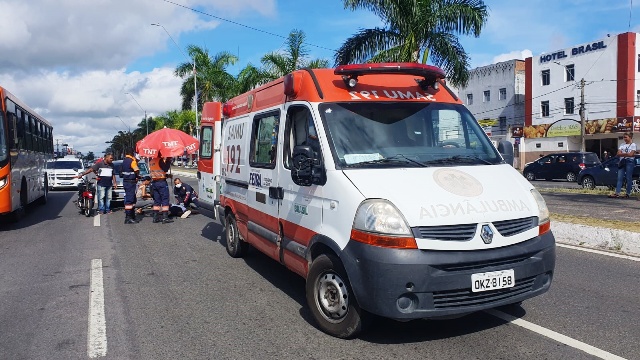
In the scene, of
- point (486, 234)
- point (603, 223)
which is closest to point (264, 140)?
point (486, 234)

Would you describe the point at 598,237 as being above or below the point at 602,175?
below

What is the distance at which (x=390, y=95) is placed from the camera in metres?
5.07

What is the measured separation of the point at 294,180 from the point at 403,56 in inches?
469

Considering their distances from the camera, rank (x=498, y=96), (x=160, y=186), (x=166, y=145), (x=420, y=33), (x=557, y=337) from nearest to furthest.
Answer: (x=557, y=337)
(x=160, y=186)
(x=166, y=145)
(x=420, y=33)
(x=498, y=96)

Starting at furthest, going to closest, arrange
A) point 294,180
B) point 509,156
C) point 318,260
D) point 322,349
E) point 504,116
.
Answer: point 504,116 < point 509,156 < point 294,180 < point 318,260 < point 322,349

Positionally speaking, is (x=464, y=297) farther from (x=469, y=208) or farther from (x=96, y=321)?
(x=96, y=321)

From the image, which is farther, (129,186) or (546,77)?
(546,77)

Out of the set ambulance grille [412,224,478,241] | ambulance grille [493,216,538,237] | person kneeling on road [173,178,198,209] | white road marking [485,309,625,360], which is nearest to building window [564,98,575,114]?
person kneeling on road [173,178,198,209]

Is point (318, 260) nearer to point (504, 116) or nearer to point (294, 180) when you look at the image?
point (294, 180)

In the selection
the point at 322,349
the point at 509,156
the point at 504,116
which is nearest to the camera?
the point at 322,349

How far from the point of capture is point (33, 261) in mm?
7867

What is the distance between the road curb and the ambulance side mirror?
18.3 ft

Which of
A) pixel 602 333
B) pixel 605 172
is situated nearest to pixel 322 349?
pixel 602 333

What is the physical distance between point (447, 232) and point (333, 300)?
3.88ft
